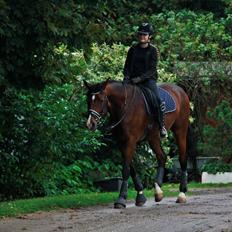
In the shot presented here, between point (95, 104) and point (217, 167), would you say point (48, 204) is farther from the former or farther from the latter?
point (217, 167)

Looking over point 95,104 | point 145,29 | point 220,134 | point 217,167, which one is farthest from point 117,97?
point 217,167

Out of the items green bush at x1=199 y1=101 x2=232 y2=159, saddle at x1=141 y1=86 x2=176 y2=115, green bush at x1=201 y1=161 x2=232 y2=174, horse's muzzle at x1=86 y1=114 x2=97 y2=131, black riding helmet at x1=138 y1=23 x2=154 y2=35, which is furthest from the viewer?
green bush at x1=201 y1=161 x2=232 y2=174

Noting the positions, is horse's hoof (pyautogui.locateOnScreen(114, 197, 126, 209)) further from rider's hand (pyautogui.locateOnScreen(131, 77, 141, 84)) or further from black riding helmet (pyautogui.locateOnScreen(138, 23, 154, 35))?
black riding helmet (pyautogui.locateOnScreen(138, 23, 154, 35))

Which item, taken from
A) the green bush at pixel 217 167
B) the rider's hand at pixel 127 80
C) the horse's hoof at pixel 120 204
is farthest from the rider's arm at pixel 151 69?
the green bush at pixel 217 167

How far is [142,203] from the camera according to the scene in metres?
13.2

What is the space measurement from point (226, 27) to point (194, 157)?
670cm

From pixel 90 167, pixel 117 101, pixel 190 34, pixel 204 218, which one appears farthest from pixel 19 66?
pixel 190 34

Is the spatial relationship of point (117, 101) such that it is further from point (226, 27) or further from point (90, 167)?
point (226, 27)

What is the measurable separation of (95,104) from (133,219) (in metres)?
2.66

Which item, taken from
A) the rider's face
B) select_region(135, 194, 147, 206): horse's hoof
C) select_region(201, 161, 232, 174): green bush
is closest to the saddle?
the rider's face

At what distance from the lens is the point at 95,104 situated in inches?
502

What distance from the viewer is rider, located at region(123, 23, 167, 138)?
45.0ft

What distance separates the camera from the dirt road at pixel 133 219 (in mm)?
9988

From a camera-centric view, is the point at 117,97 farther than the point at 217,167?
No
